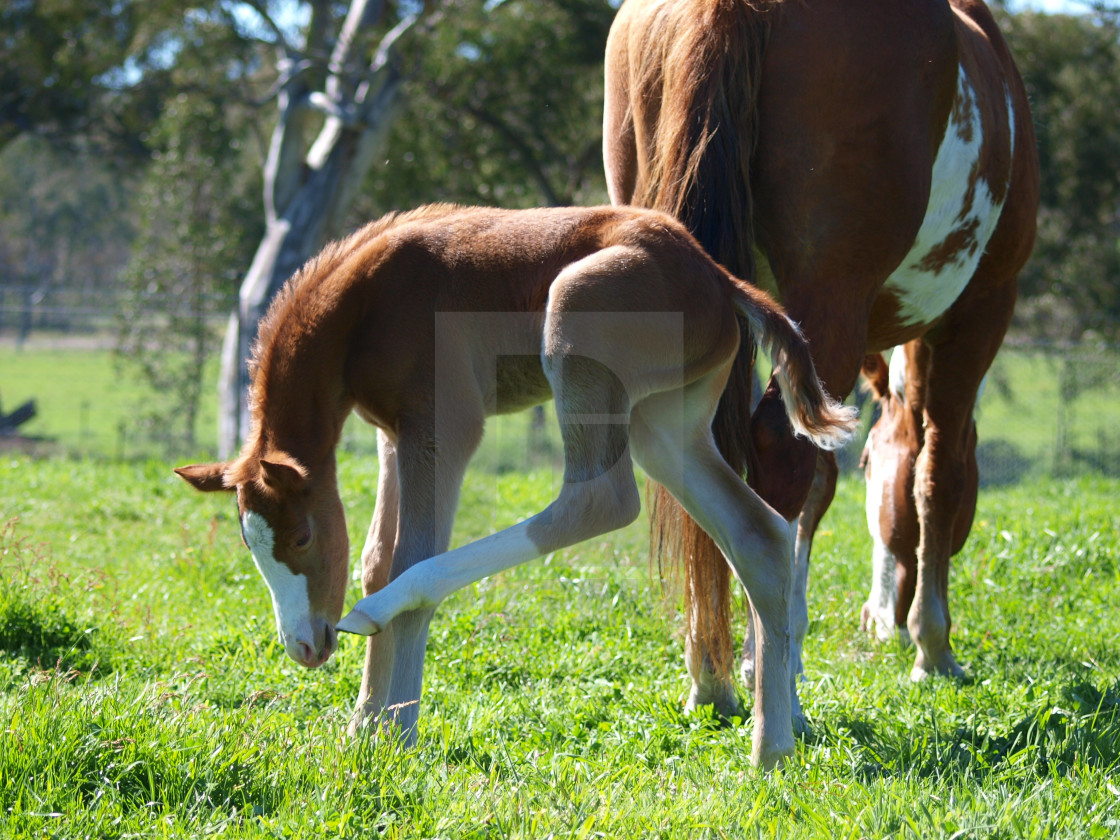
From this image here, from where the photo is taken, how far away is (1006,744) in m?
2.98

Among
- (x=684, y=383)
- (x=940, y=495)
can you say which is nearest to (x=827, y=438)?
(x=684, y=383)

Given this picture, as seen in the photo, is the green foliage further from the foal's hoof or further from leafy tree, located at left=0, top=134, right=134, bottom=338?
leafy tree, located at left=0, top=134, right=134, bottom=338

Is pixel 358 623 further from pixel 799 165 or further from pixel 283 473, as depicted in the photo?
pixel 799 165

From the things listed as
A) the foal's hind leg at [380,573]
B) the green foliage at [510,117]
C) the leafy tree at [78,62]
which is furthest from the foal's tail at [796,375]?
the leafy tree at [78,62]

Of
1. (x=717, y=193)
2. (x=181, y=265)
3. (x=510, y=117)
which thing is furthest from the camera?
(x=510, y=117)

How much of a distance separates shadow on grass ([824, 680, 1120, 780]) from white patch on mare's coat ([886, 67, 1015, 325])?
1391 millimetres

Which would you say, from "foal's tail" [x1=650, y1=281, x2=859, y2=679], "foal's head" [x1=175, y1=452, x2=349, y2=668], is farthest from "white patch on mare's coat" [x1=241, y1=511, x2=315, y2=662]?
"foal's tail" [x1=650, y1=281, x2=859, y2=679]

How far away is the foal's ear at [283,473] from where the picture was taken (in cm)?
269

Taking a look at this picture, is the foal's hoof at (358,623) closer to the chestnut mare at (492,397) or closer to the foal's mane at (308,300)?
the chestnut mare at (492,397)

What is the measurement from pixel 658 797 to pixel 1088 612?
2866mm

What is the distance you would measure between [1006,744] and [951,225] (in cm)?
166

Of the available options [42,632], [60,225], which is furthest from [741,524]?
[60,225]

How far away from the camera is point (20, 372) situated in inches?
829

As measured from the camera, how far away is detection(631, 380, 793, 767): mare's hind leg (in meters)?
2.79
